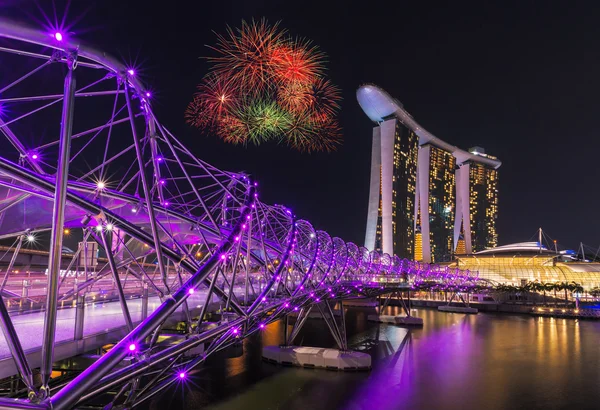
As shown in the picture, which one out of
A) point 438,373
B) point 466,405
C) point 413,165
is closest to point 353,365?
point 438,373

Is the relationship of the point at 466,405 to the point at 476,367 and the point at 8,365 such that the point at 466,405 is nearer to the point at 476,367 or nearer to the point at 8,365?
the point at 476,367

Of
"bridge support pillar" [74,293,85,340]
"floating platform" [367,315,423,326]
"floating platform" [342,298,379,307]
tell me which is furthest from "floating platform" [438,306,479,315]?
"bridge support pillar" [74,293,85,340]

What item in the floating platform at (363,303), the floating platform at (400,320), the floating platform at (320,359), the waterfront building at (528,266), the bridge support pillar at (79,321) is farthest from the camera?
the waterfront building at (528,266)

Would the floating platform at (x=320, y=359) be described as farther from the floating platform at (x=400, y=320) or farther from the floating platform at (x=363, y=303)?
the floating platform at (x=363, y=303)

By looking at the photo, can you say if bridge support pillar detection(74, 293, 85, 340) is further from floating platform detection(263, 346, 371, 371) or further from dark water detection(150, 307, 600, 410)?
floating platform detection(263, 346, 371, 371)

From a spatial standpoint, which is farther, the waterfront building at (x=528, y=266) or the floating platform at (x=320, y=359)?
the waterfront building at (x=528, y=266)

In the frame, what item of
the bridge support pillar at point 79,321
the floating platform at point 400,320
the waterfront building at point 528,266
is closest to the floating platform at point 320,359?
the bridge support pillar at point 79,321
